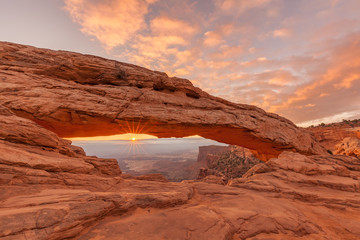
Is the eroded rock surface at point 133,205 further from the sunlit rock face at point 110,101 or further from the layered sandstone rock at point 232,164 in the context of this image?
the layered sandstone rock at point 232,164

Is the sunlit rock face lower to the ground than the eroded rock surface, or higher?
higher

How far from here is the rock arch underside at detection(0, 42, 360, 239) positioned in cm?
429

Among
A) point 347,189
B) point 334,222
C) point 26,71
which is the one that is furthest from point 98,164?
point 347,189

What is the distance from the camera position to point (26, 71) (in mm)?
10898

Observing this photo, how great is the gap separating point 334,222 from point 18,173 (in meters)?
13.0

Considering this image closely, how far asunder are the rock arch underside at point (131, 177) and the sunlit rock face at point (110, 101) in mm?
86

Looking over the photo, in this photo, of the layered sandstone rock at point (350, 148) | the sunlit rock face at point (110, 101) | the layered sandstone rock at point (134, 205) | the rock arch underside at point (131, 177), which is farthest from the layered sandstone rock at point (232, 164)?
the layered sandstone rock at point (134, 205)

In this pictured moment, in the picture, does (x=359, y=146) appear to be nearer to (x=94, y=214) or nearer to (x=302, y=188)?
(x=302, y=188)

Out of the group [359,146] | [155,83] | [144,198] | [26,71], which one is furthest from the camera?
[359,146]

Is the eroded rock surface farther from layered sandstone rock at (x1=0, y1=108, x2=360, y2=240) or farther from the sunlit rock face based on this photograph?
the sunlit rock face

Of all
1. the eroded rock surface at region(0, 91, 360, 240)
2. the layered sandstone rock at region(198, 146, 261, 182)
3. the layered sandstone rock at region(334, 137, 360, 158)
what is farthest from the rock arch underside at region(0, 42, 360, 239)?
the layered sandstone rock at region(198, 146, 261, 182)

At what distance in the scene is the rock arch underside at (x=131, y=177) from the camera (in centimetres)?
429

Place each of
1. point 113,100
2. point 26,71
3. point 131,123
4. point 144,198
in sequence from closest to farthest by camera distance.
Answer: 1. point 144,198
2. point 26,71
3. point 113,100
4. point 131,123

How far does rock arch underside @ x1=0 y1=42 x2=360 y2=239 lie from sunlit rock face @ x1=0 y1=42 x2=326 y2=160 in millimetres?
86
